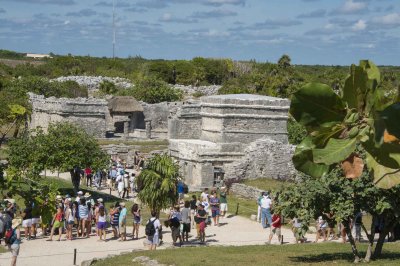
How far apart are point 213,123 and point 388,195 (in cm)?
1829

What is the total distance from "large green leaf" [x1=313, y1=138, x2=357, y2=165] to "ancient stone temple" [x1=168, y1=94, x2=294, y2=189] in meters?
24.2

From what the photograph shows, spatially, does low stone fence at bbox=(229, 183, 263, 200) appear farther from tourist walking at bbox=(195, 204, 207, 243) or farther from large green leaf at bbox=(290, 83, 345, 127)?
large green leaf at bbox=(290, 83, 345, 127)

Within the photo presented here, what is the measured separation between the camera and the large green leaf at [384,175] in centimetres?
282

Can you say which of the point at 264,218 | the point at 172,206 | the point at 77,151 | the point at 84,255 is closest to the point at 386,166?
the point at 84,255

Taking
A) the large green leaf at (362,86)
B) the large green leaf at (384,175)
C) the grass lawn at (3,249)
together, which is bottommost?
the grass lawn at (3,249)

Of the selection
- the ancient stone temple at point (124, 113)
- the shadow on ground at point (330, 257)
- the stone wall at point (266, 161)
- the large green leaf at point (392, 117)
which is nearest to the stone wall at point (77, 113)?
the ancient stone temple at point (124, 113)

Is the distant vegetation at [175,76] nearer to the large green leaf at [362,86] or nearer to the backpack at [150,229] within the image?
the backpack at [150,229]

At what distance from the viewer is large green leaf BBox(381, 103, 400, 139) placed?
241cm

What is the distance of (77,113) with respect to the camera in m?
38.6

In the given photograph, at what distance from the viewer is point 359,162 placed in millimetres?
3061

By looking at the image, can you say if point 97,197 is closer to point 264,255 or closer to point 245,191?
point 245,191

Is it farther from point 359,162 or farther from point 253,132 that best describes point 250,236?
point 359,162

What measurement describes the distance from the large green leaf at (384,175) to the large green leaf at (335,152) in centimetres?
11

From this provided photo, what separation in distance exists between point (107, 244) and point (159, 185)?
1.88m
